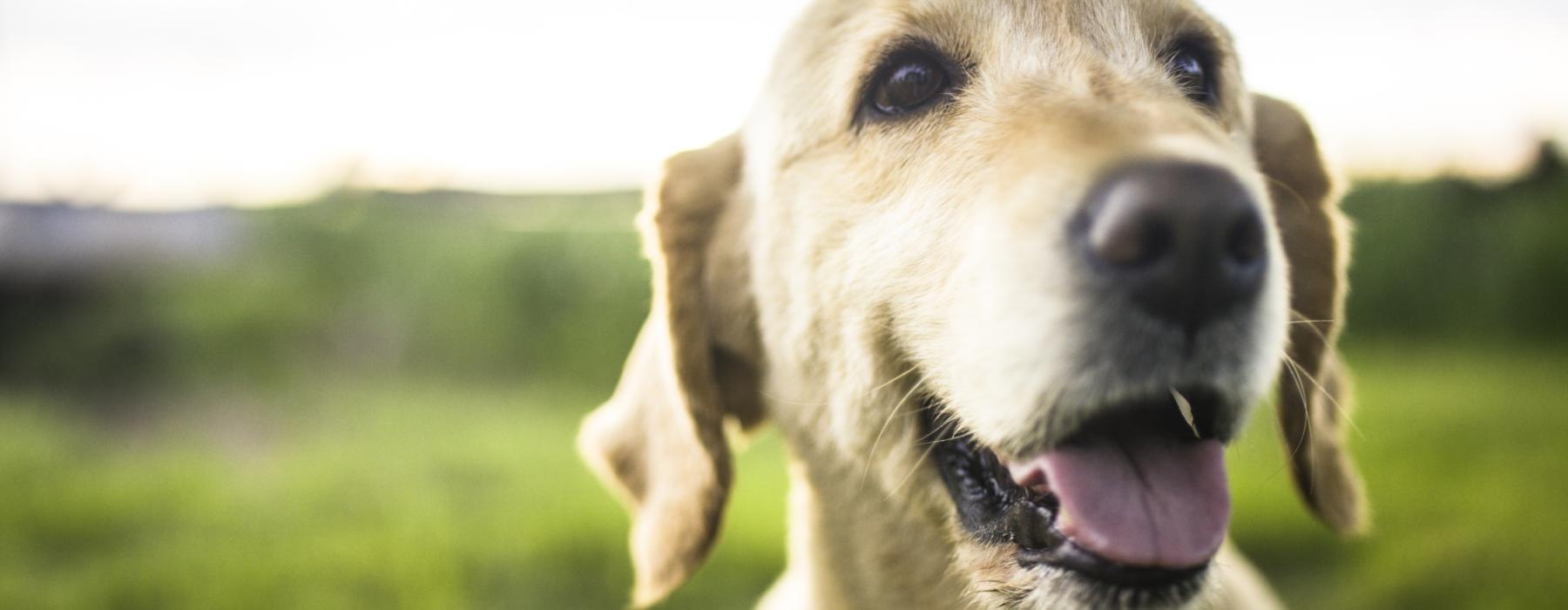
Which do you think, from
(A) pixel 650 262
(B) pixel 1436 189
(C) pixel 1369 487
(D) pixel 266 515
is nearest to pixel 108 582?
(D) pixel 266 515

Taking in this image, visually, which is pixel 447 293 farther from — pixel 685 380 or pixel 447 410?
pixel 685 380

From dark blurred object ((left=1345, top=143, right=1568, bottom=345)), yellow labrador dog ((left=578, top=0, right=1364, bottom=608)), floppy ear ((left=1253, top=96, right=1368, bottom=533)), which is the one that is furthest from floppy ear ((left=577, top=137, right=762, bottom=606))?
dark blurred object ((left=1345, top=143, right=1568, bottom=345))

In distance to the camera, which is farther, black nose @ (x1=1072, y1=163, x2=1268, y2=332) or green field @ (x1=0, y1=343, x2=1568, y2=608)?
green field @ (x1=0, y1=343, x2=1568, y2=608)

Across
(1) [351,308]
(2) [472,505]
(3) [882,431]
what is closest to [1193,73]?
(3) [882,431]

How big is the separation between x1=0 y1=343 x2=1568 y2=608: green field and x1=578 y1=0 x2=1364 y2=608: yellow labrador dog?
211 cm

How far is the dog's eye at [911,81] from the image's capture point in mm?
1869

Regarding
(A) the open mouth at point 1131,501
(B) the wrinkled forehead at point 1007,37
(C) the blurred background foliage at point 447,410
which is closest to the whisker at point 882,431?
(A) the open mouth at point 1131,501

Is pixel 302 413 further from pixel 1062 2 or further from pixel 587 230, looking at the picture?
pixel 1062 2

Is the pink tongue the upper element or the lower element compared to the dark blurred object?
upper

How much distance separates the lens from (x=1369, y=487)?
15.8 feet

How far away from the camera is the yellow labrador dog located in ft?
4.08

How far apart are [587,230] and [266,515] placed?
96.9 inches

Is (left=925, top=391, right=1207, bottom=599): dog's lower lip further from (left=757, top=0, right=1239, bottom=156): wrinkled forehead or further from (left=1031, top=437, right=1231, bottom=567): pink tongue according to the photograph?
(left=757, top=0, right=1239, bottom=156): wrinkled forehead

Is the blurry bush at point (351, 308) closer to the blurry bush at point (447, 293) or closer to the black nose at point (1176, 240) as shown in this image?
the blurry bush at point (447, 293)
